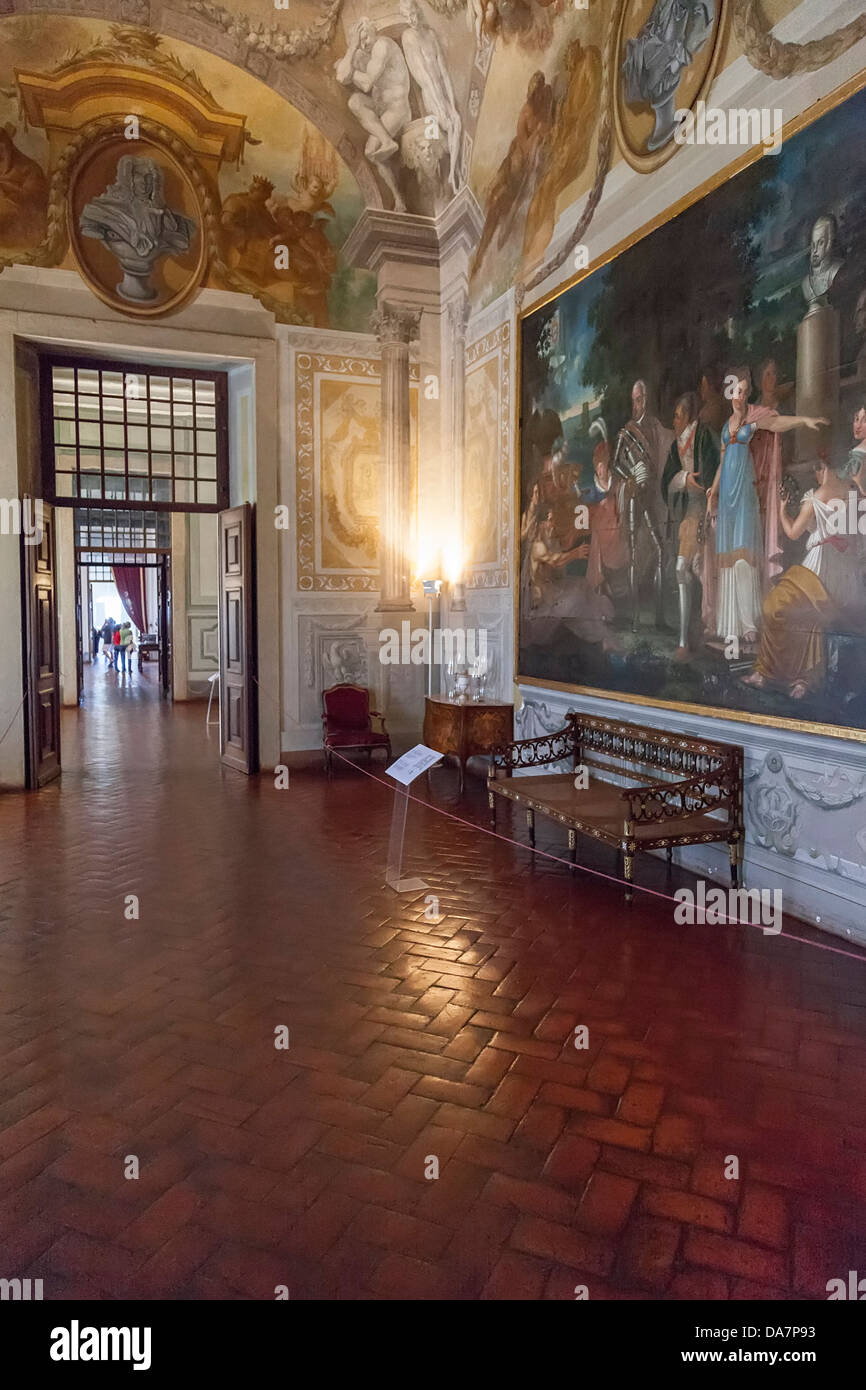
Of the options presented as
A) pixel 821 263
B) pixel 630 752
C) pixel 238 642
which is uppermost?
pixel 821 263

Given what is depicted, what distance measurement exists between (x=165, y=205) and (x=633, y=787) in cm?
776

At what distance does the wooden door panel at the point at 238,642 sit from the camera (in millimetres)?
9469

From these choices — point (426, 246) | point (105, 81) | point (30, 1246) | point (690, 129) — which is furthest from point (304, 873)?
point (105, 81)

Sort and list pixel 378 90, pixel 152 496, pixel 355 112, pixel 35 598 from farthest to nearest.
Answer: pixel 152 496 < pixel 355 112 < pixel 378 90 < pixel 35 598

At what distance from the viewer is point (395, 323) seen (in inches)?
386

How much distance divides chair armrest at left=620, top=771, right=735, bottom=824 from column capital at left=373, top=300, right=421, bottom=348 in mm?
6851

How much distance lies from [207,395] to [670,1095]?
943cm

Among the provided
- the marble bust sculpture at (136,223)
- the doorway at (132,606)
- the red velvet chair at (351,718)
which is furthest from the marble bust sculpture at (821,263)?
the doorway at (132,606)

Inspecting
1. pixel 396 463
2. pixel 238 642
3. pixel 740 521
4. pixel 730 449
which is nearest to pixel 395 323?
pixel 396 463

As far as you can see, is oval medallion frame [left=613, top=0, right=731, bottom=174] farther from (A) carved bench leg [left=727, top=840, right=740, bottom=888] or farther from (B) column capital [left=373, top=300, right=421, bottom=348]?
(A) carved bench leg [left=727, top=840, right=740, bottom=888]

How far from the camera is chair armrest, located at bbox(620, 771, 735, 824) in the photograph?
16.4 ft

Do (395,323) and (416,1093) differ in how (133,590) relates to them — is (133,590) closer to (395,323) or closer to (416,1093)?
(395,323)

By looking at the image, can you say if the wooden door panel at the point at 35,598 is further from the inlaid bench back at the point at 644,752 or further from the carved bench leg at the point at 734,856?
the carved bench leg at the point at 734,856

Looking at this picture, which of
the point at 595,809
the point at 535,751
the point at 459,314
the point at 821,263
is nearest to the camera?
the point at 821,263
